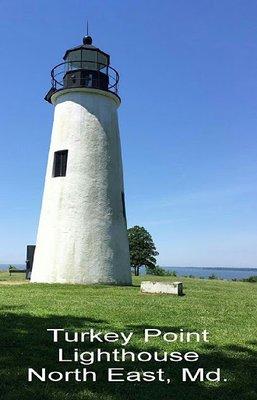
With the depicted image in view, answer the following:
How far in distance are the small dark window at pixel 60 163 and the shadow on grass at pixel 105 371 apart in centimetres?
1477

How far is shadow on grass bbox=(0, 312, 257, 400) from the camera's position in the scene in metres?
6.44

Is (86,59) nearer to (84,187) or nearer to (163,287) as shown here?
(84,187)

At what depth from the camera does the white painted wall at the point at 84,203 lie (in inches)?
912

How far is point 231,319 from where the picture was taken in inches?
507

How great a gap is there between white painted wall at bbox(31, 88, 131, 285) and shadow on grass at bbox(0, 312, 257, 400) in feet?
41.9

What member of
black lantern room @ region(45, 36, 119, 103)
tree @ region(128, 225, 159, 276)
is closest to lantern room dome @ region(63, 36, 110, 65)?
black lantern room @ region(45, 36, 119, 103)

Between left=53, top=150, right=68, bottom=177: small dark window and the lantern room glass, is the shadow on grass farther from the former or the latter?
the lantern room glass

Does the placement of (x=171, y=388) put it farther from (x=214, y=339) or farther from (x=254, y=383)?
(x=214, y=339)

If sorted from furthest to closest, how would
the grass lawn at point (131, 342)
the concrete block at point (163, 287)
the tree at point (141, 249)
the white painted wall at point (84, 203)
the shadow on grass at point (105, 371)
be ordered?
1. the tree at point (141, 249)
2. the white painted wall at point (84, 203)
3. the concrete block at point (163, 287)
4. the grass lawn at point (131, 342)
5. the shadow on grass at point (105, 371)

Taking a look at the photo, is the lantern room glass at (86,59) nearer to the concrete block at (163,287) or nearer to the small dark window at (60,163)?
the small dark window at (60,163)

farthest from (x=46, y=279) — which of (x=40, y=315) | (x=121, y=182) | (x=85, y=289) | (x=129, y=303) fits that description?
(x=40, y=315)

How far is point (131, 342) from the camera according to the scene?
9.12m

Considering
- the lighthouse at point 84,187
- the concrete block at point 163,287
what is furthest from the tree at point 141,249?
the concrete block at point 163,287

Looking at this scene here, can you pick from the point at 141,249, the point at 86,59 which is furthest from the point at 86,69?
the point at 141,249
